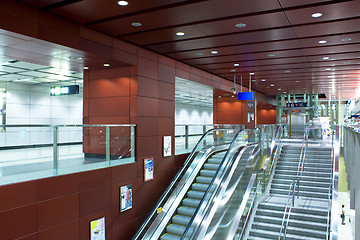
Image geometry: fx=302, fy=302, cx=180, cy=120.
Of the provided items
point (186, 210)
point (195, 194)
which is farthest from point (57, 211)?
point (195, 194)

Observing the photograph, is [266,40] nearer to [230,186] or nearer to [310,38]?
[310,38]

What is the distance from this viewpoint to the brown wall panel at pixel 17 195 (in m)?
5.29

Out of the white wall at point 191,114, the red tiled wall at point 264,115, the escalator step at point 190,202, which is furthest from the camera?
the white wall at point 191,114

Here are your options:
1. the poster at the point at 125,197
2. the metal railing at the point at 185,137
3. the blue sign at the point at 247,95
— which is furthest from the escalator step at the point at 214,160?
the poster at the point at 125,197

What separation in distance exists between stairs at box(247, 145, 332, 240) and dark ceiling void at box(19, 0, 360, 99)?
3.97m

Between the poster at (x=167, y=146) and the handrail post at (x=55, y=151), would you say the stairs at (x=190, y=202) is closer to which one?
the poster at (x=167, y=146)

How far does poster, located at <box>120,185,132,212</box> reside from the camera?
811cm

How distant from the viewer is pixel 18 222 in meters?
5.54

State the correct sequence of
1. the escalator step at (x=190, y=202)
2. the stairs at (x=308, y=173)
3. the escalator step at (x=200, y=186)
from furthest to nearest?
the stairs at (x=308, y=173)
the escalator step at (x=200, y=186)
the escalator step at (x=190, y=202)

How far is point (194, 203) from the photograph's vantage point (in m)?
9.50

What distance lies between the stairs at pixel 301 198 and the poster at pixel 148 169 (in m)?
3.35

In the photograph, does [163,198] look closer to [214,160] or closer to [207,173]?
[207,173]

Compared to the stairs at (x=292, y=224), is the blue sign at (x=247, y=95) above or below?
above

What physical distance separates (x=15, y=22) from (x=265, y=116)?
25522 millimetres
